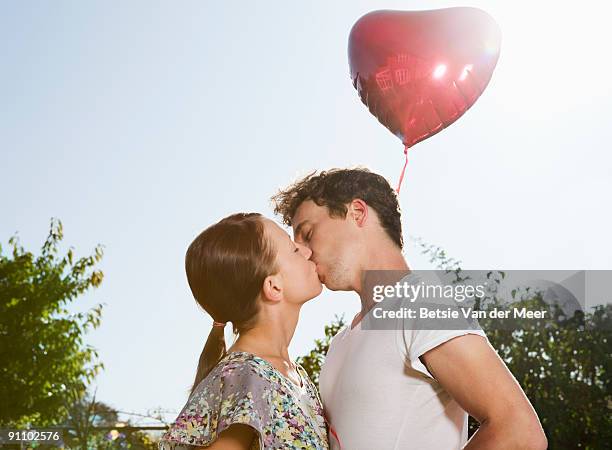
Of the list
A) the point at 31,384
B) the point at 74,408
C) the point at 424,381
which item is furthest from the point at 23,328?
the point at 424,381

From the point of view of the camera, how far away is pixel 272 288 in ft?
7.58

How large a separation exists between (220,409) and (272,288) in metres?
0.42

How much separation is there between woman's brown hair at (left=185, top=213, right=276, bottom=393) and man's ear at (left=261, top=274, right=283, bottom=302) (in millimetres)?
14

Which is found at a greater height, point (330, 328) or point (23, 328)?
point (23, 328)

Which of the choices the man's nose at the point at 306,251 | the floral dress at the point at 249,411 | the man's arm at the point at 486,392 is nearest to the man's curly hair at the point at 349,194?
the man's nose at the point at 306,251

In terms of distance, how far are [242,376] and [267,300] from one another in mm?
308

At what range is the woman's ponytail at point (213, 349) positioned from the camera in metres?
2.39

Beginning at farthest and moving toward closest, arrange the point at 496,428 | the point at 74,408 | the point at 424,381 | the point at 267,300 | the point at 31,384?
the point at 31,384 < the point at 74,408 < the point at 267,300 < the point at 424,381 < the point at 496,428

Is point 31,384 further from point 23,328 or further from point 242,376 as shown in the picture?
point 242,376

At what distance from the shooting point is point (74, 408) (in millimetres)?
8375

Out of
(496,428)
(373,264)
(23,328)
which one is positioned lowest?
(496,428)

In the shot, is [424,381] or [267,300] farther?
[267,300]

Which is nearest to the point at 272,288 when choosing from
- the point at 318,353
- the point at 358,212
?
the point at 358,212

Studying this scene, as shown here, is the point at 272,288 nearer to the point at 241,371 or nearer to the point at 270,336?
the point at 270,336
